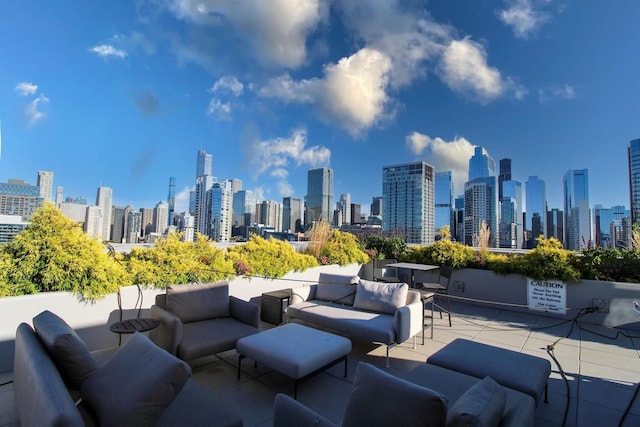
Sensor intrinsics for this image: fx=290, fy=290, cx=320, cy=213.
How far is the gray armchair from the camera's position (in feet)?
9.04

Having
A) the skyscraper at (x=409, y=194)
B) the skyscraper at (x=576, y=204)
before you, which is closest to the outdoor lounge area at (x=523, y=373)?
the skyscraper at (x=576, y=204)

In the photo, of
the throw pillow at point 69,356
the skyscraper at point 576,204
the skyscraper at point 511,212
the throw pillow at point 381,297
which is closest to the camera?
the throw pillow at point 69,356

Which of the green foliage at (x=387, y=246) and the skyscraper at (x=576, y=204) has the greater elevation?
the skyscraper at (x=576, y=204)

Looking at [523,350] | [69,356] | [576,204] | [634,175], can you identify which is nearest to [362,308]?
[523,350]

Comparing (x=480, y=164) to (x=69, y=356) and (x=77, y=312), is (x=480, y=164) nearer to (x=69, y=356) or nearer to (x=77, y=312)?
(x=77, y=312)

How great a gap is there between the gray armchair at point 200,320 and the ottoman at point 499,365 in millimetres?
1999

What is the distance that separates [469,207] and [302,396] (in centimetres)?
1760

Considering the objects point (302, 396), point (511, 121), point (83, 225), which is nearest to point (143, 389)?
point (302, 396)

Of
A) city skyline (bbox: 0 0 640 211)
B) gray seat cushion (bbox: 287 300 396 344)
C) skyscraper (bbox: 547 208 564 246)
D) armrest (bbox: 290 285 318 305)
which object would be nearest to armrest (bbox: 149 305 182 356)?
gray seat cushion (bbox: 287 300 396 344)

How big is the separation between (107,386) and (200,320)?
6.75 feet

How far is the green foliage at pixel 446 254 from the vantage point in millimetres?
6141

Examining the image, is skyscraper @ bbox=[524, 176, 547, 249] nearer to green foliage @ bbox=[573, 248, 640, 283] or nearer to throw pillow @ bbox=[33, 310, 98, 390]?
green foliage @ bbox=[573, 248, 640, 283]

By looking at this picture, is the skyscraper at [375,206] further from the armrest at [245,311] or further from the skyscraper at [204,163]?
the skyscraper at [204,163]

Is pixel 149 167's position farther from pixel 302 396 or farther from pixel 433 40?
pixel 302 396
